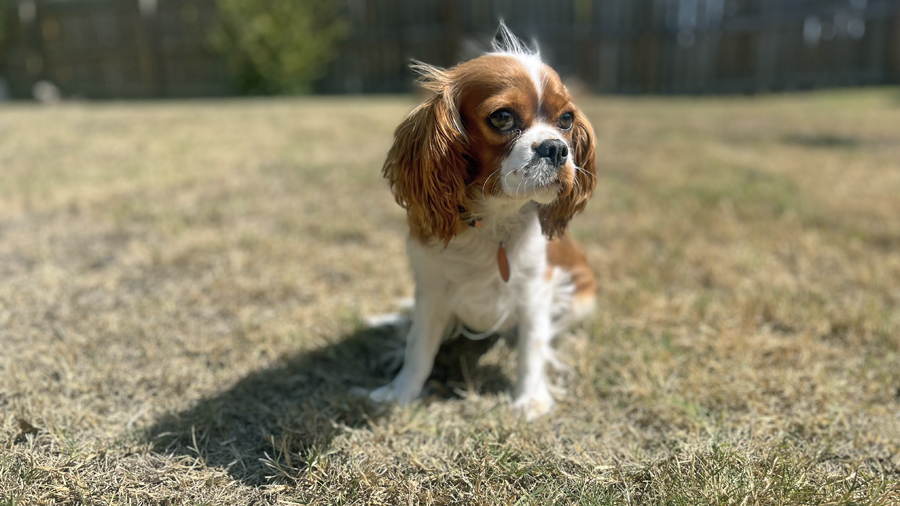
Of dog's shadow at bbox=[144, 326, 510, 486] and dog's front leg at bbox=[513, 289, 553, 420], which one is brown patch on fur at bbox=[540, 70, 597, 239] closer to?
dog's front leg at bbox=[513, 289, 553, 420]

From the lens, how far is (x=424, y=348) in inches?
83.5

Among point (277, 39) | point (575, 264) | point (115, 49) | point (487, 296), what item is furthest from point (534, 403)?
point (115, 49)

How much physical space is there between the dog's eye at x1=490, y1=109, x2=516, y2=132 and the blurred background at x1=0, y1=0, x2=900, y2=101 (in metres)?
9.78

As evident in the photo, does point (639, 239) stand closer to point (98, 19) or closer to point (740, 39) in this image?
point (740, 39)

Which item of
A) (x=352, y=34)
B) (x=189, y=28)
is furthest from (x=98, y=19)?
(x=352, y=34)

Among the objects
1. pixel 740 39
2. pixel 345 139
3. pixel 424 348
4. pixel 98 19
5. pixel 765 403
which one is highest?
pixel 98 19

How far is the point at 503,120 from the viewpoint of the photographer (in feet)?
5.59

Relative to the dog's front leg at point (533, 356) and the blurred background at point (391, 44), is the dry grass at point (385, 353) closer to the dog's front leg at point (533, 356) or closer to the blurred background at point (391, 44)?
the dog's front leg at point (533, 356)

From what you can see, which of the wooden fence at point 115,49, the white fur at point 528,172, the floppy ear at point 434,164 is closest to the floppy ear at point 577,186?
the white fur at point 528,172

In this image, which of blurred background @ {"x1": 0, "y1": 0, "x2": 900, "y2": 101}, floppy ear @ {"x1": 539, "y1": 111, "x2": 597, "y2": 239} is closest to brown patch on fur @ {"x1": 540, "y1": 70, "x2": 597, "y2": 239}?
floppy ear @ {"x1": 539, "y1": 111, "x2": 597, "y2": 239}

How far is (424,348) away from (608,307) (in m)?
1.14

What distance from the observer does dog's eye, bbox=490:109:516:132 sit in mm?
1695

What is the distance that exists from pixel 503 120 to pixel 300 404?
1.18 meters

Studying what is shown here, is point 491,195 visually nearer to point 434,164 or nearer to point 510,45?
point 434,164
